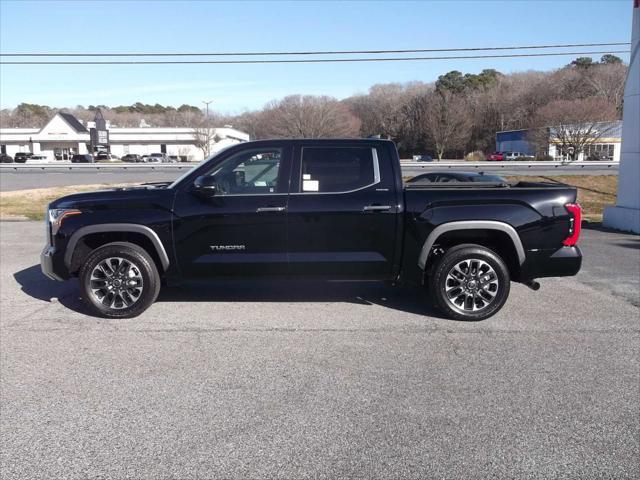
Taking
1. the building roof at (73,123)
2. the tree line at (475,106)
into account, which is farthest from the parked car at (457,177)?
the building roof at (73,123)

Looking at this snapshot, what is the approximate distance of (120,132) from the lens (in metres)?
92.6

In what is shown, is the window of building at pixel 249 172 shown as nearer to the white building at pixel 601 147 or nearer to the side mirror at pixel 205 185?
the side mirror at pixel 205 185

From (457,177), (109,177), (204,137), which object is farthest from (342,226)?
(204,137)

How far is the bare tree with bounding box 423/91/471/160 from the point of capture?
82.2m

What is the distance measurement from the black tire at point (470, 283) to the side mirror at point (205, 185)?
8.39ft

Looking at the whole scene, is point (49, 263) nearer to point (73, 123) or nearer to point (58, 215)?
point (58, 215)

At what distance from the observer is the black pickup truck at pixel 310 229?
608 centimetres

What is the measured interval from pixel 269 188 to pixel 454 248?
2.12 metres

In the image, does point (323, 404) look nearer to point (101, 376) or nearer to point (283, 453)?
point (283, 453)

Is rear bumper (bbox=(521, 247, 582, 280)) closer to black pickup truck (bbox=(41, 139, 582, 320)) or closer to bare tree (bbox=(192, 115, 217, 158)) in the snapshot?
black pickup truck (bbox=(41, 139, 582, 320))

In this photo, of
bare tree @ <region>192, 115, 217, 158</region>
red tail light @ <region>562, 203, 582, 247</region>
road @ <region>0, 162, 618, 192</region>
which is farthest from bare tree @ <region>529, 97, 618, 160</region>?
red tail light @ <region>562, 203, 582, 247</region>

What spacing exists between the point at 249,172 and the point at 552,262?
3.44m

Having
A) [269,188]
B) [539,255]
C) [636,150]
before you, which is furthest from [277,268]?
[636,150]

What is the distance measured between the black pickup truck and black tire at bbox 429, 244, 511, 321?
0.04 ft
